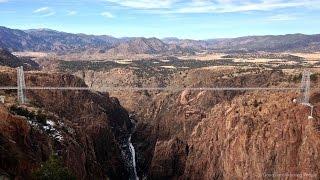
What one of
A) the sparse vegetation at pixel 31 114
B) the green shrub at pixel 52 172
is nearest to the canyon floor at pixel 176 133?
the sparse vegetation at pixel 31 114

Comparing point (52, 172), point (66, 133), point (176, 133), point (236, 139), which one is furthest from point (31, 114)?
point (176, 133)

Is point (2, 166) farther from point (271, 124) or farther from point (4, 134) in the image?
point (271, 124)

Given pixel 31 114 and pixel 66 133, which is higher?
pixel 31 114

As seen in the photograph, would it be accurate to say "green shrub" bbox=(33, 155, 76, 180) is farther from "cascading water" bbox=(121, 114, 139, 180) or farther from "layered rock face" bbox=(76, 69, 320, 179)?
"cascading water" bbox=(121, 114, 139, 180)

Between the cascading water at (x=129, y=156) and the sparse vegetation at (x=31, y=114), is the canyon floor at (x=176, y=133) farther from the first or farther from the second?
the cascading water at (x=129, y=156)

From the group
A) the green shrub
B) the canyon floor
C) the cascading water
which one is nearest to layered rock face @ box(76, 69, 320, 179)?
the canyon floor

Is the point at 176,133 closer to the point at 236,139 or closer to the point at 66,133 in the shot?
the point at 236,139
